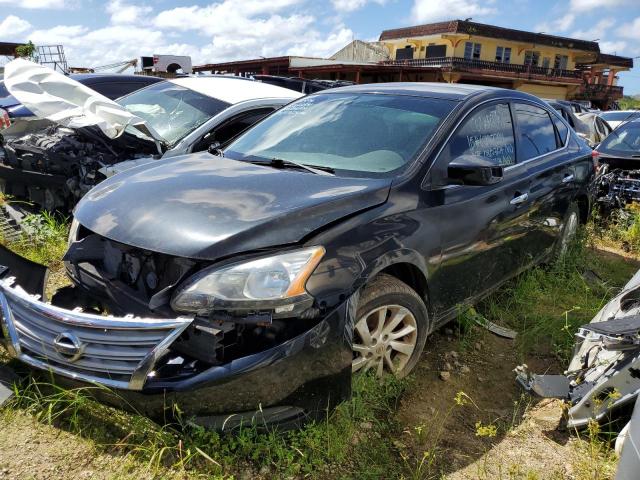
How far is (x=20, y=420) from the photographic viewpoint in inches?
91.1

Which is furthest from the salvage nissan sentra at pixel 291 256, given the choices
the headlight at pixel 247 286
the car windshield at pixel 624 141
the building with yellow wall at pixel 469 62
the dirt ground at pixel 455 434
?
the building with yellow wall at pixel 469 62

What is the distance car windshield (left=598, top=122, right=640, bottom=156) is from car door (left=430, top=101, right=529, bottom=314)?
14.4 feet

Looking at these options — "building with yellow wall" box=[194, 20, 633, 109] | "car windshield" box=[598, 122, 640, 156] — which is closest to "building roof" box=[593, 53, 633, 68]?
"building with yellow wall" box=[194, 20, 633, 109]

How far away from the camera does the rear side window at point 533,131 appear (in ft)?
12.2

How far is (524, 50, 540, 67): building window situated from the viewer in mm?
36625

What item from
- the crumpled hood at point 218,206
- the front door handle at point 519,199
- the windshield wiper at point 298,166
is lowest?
the front door handle at point 519,199

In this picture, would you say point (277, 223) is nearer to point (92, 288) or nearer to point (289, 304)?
point (289, 304)

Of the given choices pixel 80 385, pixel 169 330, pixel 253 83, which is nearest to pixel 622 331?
pixel 169 330

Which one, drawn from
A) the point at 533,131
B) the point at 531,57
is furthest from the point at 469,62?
the point at 533,131

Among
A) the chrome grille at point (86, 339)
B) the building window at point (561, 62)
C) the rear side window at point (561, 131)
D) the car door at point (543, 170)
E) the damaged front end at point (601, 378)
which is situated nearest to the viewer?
the chrome grille at point (86, 339)

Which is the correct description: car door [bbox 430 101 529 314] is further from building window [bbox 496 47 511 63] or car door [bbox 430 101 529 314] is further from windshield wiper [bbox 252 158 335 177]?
building window [bbox 496 47 511 63]

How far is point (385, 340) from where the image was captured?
2.60 metres

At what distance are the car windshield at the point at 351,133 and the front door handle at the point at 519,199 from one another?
805mm

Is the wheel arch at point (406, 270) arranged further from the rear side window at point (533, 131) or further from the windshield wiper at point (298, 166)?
the rear side window at point (533, 131)
